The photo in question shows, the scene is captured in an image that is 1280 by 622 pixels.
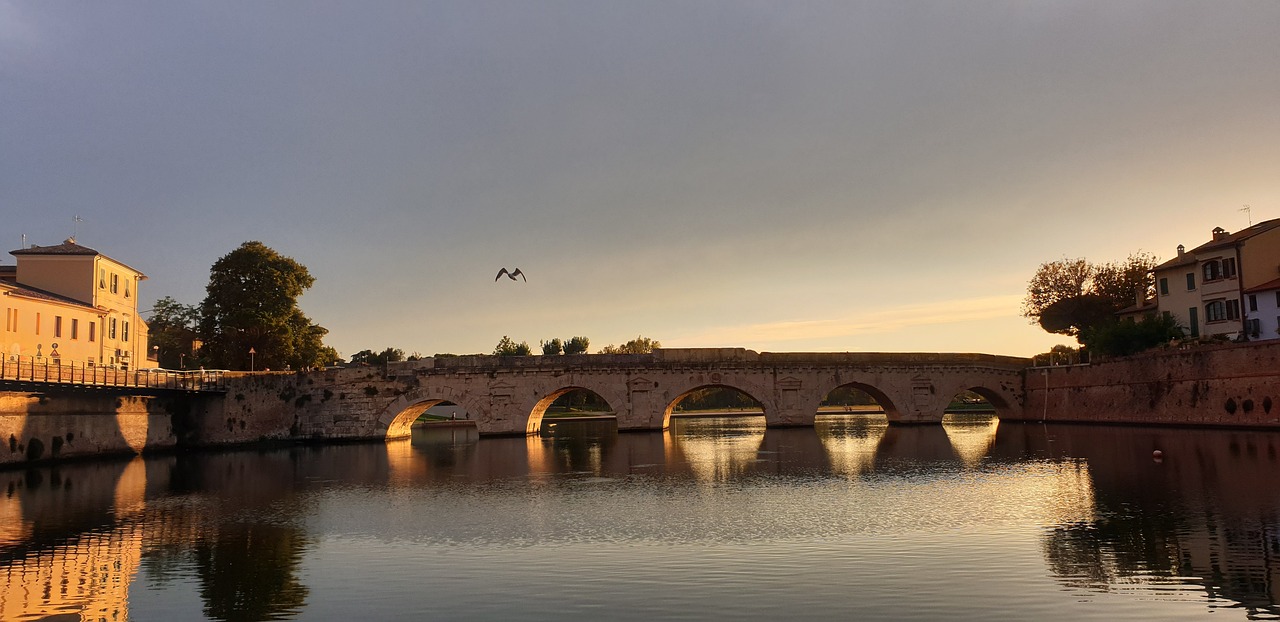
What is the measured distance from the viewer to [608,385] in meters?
60.2

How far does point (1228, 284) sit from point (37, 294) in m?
71.0

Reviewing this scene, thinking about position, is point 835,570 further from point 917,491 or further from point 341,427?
point 341,427

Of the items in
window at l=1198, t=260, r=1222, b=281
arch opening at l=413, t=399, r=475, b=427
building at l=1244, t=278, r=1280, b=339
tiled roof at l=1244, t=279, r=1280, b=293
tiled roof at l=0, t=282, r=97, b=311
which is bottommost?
arch opening at l=413, t=399, r=475, b=427

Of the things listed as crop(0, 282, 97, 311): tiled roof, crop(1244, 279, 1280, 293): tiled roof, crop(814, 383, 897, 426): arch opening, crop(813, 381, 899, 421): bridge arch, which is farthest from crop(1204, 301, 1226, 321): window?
crop(0, 282, 97, 311): tiled roof

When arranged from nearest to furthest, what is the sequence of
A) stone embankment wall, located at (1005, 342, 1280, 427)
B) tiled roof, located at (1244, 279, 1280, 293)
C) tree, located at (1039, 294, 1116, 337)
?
stone embankment wall, located at (1005, 342, 1280, 427) → tiled roof, located at (1244, 279, 1280, 293) → tree, located at (1039, 294, 1116, 337)

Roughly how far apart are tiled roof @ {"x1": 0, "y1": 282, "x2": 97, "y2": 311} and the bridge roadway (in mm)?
9966

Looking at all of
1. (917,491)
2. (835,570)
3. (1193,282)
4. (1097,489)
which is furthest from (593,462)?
(1193,282)

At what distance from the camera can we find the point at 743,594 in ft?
47.9

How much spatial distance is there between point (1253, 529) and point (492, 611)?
652 inches

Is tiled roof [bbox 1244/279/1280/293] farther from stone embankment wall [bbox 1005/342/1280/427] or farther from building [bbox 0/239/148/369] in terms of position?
building [bbox 0/239/148/369]

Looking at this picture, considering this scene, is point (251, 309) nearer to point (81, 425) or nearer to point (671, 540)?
point (81, 425)

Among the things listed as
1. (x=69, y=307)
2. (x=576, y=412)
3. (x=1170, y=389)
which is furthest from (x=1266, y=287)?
(x=576, y=412)

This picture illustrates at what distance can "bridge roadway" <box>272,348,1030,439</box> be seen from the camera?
57.9 metres

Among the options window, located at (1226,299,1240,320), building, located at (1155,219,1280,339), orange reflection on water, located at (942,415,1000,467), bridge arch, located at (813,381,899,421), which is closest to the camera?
orange reflection on water, located at (942,415,1000,467)
